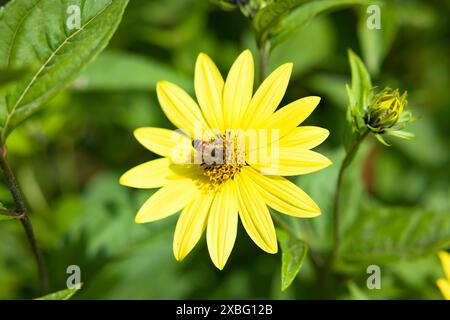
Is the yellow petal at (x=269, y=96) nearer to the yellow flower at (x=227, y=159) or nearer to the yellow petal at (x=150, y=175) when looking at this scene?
the yellow flower at (x=227, y=159)

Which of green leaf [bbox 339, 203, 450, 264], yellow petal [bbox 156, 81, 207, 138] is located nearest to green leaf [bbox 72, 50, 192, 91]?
yellow petal [bbox 156, 81, 207, 138]

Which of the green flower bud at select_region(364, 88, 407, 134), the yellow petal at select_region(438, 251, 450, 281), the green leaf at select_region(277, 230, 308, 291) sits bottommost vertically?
the yellow petal at select_region(438, 251, 450, 281)

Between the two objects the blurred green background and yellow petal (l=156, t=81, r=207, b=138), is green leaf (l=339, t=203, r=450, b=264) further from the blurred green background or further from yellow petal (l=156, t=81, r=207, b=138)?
yellow petal (l=156, t=81, r=207, b=138)

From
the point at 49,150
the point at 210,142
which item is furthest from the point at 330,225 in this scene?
the point at 49,150

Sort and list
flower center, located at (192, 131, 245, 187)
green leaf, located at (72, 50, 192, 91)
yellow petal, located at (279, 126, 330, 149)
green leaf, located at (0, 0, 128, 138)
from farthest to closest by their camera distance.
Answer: green leaf, located at (72, 50, 192, 91) < flower center, located at (192, 131, 245, 187) < yellow petal, located at (279, 126, 330, 149) < green leaf, located at (0, 0, 128, 138)

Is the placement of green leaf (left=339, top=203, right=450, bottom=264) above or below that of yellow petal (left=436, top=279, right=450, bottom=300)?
above
